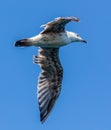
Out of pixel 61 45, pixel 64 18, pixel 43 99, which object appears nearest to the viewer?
pixel 64 18

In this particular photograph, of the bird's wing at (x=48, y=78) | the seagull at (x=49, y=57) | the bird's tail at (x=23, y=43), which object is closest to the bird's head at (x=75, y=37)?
the seagull at (x=49, y=57)

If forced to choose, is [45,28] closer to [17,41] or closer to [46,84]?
[17,41]

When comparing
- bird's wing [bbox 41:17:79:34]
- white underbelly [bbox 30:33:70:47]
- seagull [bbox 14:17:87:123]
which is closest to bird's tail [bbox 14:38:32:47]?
seagull [bbox 14:17:87:123]

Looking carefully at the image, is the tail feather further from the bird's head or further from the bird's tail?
the bird's head

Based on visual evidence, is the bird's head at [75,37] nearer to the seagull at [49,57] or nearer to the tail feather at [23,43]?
the seagull at [49,57]

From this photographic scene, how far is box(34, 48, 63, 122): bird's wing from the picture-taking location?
28891 mm

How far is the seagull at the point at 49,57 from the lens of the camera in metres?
26.6

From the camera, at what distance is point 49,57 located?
29.2m

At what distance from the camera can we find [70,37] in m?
27.4

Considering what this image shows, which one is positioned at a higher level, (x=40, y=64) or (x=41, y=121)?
(x=40, y=64)

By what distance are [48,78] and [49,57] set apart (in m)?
0.98

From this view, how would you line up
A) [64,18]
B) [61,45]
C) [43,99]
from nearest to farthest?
[64,18]
[61,45]
[43,99]

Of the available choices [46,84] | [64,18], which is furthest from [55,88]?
[64,18]

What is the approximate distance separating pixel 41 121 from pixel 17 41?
3.78 metres
